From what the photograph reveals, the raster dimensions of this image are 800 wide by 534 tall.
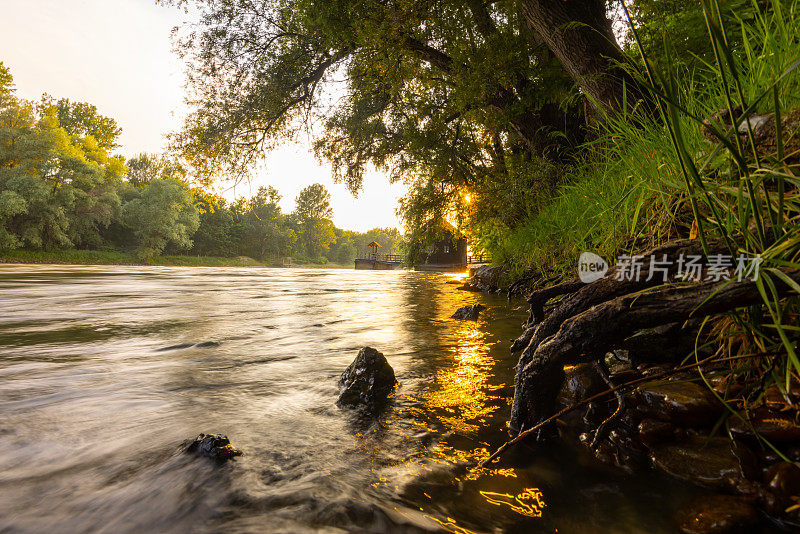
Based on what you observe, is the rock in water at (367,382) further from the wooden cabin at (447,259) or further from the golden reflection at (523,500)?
the wooden cabin at (447,259)

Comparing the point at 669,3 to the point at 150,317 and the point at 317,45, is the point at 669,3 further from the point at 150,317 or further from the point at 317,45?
the point at 150,317

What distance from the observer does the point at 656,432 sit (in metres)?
1.79

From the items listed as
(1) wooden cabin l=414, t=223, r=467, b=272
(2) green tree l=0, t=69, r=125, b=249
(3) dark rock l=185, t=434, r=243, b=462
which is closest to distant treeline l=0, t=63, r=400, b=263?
(2) green tree l=0, t=69, r=125, b=249

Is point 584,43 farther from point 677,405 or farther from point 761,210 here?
point 677,405

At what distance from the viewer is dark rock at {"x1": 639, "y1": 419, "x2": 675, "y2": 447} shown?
5.83 ft

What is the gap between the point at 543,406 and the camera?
6.63 feet

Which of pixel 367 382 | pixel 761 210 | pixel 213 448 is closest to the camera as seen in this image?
pixel 761 210

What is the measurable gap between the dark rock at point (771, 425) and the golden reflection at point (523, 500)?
86 centimetres

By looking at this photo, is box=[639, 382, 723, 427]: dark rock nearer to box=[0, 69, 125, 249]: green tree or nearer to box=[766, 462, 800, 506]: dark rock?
box=[766, 462, 800, 506]: dark rock

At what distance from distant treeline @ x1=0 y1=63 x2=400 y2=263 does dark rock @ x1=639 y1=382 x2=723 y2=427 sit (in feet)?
42.2

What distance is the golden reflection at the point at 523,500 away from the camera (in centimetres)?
146

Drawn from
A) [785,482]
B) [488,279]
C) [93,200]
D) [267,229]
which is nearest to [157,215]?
[93,200]

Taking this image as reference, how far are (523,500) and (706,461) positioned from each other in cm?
85

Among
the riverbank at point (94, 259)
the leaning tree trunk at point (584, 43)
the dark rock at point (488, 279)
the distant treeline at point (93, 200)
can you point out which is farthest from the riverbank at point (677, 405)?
the riverbank at point (94, 259)
